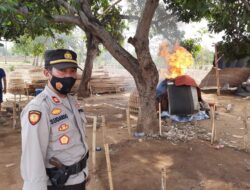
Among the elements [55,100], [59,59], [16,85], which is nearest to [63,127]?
[55,100]

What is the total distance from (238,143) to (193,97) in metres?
3.11

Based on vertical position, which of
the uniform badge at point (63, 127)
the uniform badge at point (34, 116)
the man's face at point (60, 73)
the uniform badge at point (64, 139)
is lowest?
the uniform badge at point (64, 139)

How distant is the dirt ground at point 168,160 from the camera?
5.23 metres

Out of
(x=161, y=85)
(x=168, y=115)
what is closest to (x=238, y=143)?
(x=168, y=115)

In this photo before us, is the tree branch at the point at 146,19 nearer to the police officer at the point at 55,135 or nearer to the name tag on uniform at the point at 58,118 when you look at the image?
the police officer at the point at 55,135

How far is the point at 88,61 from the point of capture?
16078 mm

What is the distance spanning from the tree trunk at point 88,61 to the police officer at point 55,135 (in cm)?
1300

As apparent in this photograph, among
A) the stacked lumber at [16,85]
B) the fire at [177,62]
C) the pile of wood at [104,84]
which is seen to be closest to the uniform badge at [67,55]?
the fire at [177,62]

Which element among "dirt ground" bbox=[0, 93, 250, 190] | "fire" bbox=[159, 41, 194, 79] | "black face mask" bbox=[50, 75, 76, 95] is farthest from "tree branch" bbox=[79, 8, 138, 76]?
"black face mask" bbox=[50, 75, 76, 95]

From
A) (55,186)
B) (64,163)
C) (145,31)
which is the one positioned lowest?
(55,186)

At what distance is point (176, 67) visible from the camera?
1189cm

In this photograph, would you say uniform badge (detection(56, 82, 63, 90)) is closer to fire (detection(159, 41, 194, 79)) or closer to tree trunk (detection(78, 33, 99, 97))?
fire (detection(159, 41, 194, 79))

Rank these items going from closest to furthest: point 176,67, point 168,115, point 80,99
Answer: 1. point 168,115
2. point 176,67
3. point 80,99

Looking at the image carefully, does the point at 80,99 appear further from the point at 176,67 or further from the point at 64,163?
the point at 64,163
